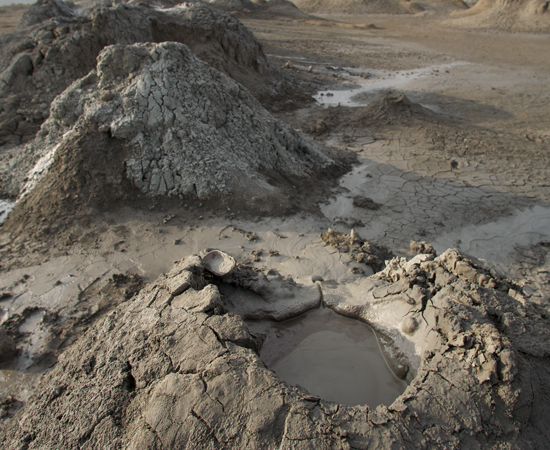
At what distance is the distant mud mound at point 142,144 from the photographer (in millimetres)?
5070

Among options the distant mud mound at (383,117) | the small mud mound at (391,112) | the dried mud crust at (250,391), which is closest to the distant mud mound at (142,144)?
the dried mud crust at (250,391)

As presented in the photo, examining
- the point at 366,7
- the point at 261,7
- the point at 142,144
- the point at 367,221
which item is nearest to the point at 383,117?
the point at 367,221

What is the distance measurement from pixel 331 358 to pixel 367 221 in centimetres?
292

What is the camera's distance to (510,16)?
19562mm

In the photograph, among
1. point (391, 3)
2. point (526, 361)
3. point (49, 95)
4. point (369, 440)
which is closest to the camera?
point (369, 440)

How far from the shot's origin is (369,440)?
178cm

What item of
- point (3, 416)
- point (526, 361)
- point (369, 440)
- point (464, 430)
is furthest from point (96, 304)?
point (526, 361)

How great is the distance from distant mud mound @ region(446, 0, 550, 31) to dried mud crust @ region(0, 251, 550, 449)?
2253 centimetres

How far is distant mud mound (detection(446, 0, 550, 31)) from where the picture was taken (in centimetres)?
1848

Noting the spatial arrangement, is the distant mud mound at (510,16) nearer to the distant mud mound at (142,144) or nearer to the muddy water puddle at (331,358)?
the distant mud mound at (142,144)

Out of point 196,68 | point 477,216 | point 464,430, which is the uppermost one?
point 196,68

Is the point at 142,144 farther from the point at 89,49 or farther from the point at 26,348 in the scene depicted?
the point at 89,49

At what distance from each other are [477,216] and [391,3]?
28.0 m

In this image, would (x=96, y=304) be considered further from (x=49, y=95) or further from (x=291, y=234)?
(x=49, y=95)
